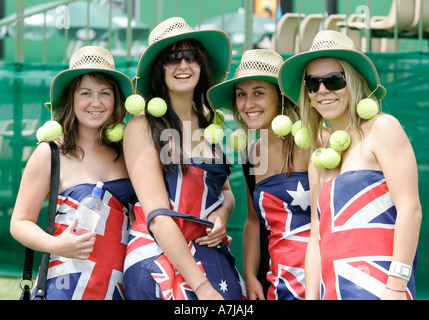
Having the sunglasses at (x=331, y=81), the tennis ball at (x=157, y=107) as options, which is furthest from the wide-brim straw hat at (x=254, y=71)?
the sunglasses at (x=331, y=81)

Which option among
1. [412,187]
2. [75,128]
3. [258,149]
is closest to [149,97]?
[75,128]

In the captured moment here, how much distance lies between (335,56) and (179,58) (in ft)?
2.82

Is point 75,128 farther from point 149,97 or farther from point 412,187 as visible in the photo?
point 412,187

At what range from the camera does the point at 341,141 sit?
2.73 metres

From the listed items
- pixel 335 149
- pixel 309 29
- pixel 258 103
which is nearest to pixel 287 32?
pixel 309 29

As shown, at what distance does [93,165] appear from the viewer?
10.4 feet

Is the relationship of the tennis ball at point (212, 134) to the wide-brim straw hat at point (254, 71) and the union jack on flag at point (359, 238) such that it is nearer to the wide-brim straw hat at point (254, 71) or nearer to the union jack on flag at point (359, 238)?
the wide-brim straw hat at point (254, 71)

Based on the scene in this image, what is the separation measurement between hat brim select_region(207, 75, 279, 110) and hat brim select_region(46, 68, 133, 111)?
1.54 feet

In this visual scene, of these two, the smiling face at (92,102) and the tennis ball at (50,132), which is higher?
the smiling face at (92,102)

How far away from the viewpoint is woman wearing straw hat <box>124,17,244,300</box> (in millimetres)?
2910

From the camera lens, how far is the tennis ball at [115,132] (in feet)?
10.5

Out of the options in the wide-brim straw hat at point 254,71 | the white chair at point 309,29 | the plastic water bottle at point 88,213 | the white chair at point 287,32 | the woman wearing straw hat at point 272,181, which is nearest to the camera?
the plastic water bottle at point 88,213

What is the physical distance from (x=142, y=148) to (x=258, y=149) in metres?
0.76

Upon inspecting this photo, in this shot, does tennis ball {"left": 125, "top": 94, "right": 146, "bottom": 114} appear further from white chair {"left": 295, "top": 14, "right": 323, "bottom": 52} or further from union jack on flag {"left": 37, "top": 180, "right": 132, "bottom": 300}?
white chair {"left": 295, "top": 14, "right": 323, "bottom": 52}
